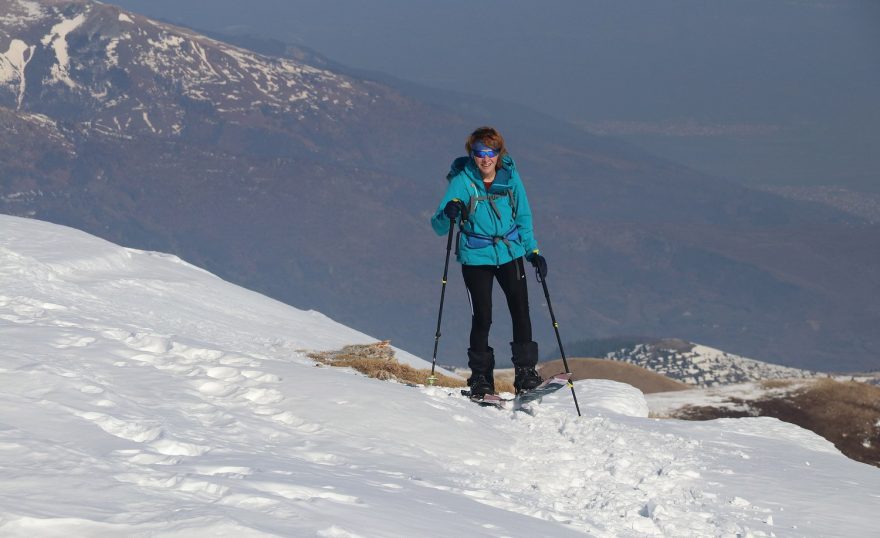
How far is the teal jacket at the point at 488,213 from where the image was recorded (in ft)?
47.9

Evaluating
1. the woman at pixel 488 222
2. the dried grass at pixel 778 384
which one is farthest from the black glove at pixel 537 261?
the dried grass at pixel 778 384

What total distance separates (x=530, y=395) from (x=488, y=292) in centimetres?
156

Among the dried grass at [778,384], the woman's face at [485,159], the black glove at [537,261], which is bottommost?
the dried grass at [778,384]

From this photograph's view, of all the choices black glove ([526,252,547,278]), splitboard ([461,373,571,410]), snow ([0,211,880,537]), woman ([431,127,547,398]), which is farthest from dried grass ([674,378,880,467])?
woman ([431,127,547,398])

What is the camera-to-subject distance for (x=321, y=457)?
34.1 ft

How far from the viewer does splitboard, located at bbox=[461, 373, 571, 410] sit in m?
14.8

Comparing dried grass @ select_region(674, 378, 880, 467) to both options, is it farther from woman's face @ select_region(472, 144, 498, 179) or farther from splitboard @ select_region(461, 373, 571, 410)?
woman's face @ select_region(472, 144, 498, 179)

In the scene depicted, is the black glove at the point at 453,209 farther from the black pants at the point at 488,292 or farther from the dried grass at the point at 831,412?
the dried grass at the point at 831,412

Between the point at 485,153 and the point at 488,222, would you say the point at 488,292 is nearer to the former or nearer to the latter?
the point at 488,222

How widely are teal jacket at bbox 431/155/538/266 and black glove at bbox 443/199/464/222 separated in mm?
116

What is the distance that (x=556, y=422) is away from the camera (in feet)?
48.0

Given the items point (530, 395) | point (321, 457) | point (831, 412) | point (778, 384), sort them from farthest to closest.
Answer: point (778, 384) → point (831, 412) → point (530, 395) → point (321, 457)

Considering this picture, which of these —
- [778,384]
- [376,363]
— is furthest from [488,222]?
[778,384]

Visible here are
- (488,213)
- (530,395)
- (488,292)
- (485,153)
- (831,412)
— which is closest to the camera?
(485,153)
